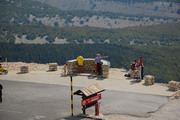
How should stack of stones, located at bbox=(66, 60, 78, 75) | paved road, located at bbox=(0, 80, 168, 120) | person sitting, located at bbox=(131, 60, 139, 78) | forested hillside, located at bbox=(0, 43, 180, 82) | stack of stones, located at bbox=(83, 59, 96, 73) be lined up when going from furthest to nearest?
forested hillside, located at bbox=(0, 43, 180, 82) → stack of stones, located at bbox=(83, 59, 96, 73) → stack of stones, located at bbox=(66, 60, 78, 75) → person sitting, located at bbox=(131, 60, 139, 78) → paved road, located at bbox=(0, 80, 168, 120)

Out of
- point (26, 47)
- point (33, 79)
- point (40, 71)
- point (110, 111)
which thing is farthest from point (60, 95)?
point (26, 47)

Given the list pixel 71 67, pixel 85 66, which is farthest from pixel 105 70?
pixel 71 67

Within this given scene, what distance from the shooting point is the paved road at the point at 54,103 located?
19.1 metres

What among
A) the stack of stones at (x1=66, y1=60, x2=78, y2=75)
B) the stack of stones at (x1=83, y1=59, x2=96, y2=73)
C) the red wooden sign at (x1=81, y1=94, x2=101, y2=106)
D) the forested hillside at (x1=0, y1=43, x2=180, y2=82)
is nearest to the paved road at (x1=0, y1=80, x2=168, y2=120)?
the red wooden sign at (x1=81, y1=94, x2=101, y2=106)

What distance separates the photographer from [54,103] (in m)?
21.5

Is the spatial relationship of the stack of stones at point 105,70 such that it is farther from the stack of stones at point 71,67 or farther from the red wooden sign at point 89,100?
the red wooden sign at point 89,100

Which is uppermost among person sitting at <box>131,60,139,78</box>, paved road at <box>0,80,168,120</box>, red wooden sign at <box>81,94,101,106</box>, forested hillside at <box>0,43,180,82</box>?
person sitting at <box>131,60,139,78</box>

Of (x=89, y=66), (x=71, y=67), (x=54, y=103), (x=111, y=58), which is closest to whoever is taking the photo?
(x=54, y=103)

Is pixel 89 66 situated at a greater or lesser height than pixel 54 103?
greater

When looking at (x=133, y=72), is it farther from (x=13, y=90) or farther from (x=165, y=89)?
(x=13, y=90)

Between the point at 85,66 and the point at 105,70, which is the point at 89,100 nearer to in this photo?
the point at 105,70

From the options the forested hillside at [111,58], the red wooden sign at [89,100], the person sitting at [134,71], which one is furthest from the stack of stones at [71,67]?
the forested hillside at [111,58]

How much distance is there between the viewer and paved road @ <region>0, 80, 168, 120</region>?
19.1 metres

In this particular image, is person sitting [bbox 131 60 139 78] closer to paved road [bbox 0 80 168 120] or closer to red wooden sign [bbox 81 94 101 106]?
paved road [bbox 0 80 168 120]
